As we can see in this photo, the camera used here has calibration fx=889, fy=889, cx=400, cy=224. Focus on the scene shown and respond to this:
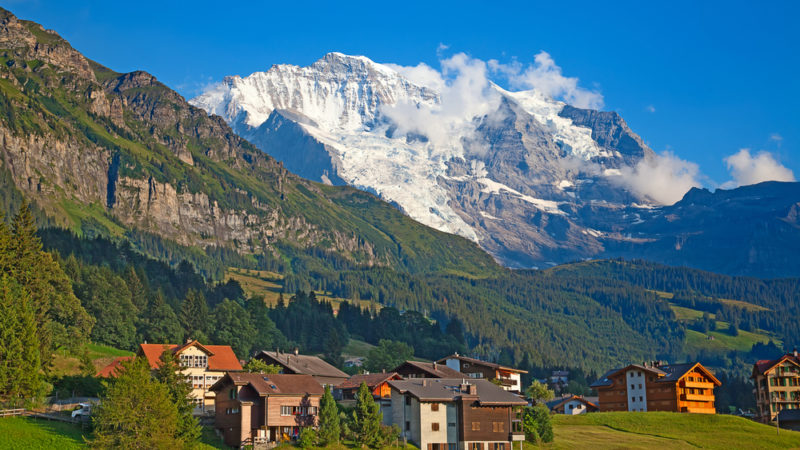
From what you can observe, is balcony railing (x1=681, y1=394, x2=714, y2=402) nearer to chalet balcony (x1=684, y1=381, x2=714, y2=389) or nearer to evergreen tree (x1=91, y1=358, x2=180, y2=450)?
chalet balcony (x1=684, y1=381, x2=714, y2=389)

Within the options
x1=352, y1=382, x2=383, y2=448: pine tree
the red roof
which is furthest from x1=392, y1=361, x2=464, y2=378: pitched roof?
the red roof

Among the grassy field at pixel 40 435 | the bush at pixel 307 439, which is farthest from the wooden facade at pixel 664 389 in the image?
the grassy field at pixel 40 435

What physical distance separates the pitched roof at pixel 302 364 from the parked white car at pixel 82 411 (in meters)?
33.8

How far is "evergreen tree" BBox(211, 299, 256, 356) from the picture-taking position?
18062cm

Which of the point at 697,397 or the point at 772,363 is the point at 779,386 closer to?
the point at 772,363

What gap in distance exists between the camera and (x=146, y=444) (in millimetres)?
77812

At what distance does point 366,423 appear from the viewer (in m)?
95.2

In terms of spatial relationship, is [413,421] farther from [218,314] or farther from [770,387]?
[218,314]

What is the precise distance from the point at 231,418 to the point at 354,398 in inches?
803

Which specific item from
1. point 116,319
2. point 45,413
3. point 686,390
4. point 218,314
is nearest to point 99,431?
point 45,413

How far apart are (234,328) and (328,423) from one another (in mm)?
95955

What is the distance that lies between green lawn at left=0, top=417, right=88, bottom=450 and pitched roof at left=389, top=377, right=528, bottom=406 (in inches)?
1438

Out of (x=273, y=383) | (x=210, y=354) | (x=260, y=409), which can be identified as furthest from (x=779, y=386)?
(x=260, y=409)

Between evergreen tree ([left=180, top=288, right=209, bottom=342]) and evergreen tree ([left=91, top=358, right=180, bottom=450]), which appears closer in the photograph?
evergreen tree ([left=91, top=358, right=180, bottom=450])
